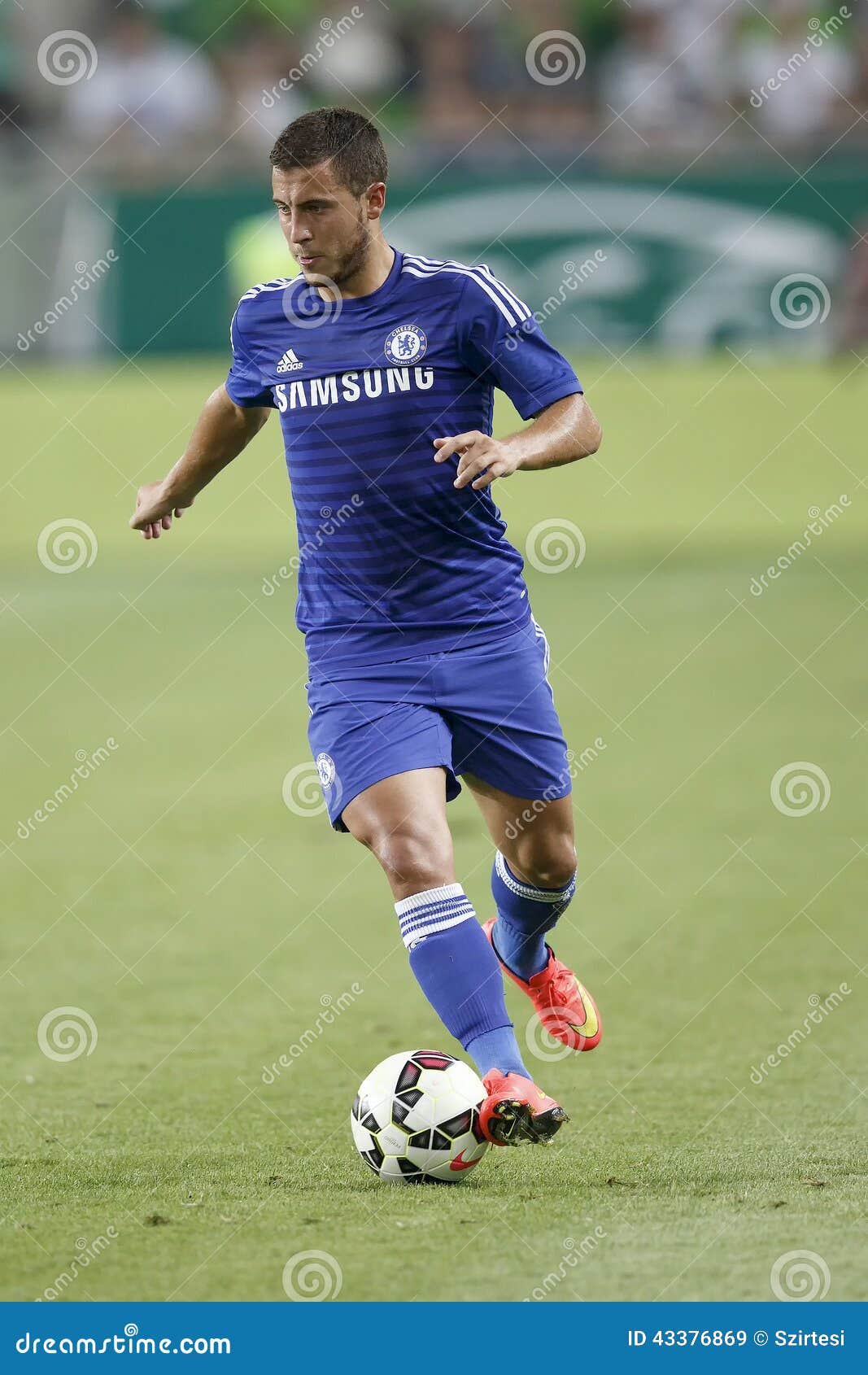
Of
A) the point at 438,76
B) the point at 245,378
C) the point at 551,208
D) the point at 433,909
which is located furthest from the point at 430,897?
the point at 438,76

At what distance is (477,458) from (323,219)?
2.56ft

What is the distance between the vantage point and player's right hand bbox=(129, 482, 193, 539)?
5.15m

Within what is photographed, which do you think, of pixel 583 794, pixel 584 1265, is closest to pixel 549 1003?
pixel 584 1265

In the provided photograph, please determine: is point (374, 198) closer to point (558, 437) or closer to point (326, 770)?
point (558, 437)

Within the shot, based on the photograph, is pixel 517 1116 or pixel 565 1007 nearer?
pixel 517 1116

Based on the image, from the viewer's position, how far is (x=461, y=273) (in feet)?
15.5

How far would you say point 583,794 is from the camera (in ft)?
29.0

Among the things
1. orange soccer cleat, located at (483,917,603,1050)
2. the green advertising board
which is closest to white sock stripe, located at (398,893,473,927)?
orange soccer cleat, located at (483,917,603,1050)

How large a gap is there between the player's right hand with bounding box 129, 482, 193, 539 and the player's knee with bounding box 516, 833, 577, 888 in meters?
1.30

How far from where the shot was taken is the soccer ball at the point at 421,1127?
4305mm

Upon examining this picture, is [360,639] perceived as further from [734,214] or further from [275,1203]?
[734,214]

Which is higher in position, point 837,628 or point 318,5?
point 318,5

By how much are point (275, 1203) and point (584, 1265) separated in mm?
779

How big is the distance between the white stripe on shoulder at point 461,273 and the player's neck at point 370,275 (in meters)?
0.06
